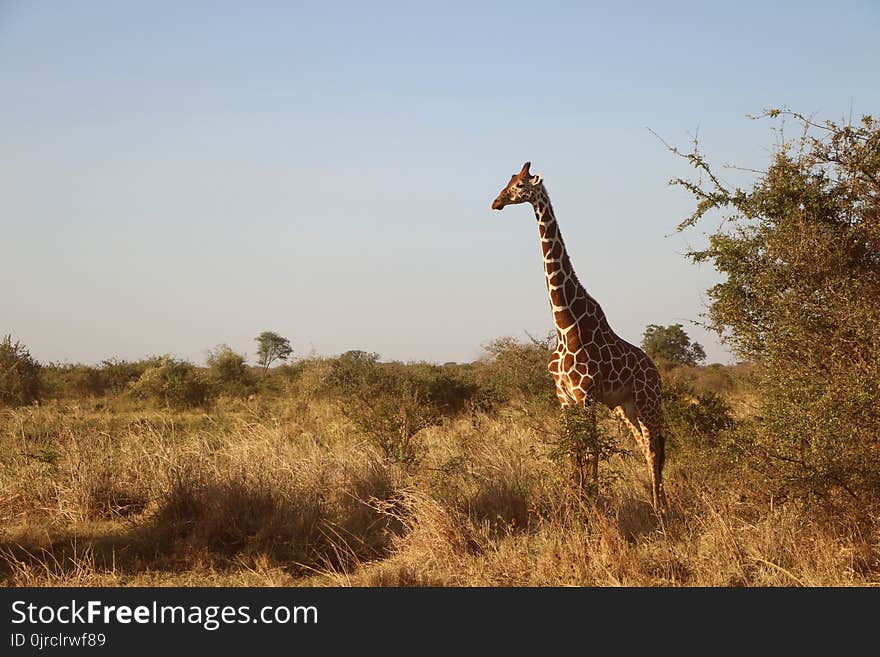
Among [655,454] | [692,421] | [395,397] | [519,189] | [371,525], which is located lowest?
[371,525]

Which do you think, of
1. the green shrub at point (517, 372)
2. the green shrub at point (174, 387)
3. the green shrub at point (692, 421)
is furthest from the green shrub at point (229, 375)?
the green shrub at point (692, 421)

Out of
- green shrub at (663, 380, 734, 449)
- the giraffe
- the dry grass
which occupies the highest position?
the giraffe

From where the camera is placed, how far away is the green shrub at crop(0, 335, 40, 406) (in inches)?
831

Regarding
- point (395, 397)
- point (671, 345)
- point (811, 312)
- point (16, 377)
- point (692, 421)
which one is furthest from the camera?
point (671, 345)

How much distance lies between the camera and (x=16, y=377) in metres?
21.2

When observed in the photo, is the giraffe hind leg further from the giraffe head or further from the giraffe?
the giraffe head

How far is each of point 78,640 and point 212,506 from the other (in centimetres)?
258

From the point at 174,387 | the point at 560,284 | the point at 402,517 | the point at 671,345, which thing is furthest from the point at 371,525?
the point at 671,345

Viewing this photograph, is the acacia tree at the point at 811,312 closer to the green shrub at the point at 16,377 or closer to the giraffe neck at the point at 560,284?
the giraffe neck at the point at 560,284

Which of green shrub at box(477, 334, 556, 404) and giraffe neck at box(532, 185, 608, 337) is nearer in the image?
giraffe neck at box(532, 185, 608, 337)

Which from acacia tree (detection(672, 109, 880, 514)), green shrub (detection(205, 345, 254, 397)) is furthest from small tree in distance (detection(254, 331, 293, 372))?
acacia tree (detection(672, 109, 880, 514))

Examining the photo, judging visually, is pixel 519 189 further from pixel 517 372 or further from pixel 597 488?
pixel 517 372

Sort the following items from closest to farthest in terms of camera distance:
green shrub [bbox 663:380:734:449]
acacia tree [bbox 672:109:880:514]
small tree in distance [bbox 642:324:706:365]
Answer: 1. acacia tree [bbox 672:109:880:514]
2. green shrub [bbox 663:380:734:449]
3. small tree in distance [bbox 642:324:706:365]

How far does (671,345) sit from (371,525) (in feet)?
96.8
